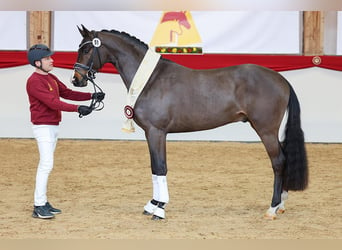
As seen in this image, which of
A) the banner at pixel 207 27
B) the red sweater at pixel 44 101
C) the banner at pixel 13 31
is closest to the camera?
the red sweater at pixel 44 101

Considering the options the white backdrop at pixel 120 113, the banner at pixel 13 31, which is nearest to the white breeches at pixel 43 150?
the white backdrop at pixel 120 113

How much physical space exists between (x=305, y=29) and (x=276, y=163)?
17.3ft

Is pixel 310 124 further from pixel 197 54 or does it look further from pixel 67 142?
pixel 67 142

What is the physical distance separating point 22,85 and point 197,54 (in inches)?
118

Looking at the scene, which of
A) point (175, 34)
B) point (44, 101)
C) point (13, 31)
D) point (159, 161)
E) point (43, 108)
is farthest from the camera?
point (13, 31)

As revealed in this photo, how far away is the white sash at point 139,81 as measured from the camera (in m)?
4.62

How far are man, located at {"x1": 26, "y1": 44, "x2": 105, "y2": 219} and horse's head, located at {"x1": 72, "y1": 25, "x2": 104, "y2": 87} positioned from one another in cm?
18

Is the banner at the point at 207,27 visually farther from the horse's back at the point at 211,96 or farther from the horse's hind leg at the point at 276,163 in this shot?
the horse's hind leg at the point at 276,163

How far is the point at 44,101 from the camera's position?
441 cm

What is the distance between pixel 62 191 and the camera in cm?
573

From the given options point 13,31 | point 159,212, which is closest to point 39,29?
point 13,31

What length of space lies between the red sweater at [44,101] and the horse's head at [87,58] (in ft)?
0.71

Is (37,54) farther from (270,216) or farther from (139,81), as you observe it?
(270,216)

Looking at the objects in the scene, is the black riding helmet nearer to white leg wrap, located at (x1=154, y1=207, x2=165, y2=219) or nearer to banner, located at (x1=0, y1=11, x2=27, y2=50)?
white leg wrap, located at (x1=154, y1=207, x2=165, y2=219)
